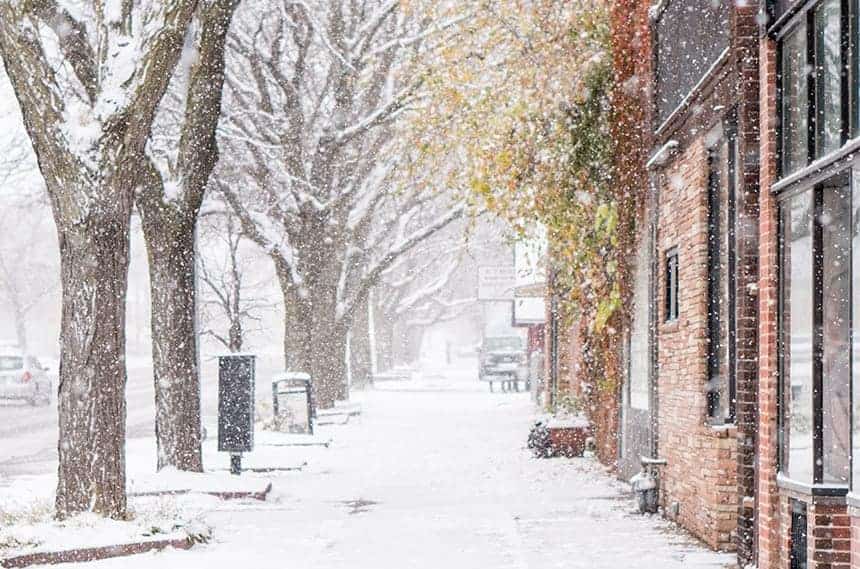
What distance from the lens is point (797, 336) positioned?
917 cm

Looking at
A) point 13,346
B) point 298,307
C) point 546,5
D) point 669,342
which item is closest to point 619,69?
point 546,5

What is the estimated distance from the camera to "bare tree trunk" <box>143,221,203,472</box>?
54.3 ft

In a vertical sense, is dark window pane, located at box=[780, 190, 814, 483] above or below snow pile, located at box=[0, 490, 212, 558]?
above

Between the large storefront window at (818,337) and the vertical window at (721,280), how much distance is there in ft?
8.30

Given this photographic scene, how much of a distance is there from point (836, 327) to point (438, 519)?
20.6 feet

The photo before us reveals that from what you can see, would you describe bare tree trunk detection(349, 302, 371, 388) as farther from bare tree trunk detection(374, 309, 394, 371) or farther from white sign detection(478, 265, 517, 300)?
bare tree trunk detection(374, 309, 394, 371)

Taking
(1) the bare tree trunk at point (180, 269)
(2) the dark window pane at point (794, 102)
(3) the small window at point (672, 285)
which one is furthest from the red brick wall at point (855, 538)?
(1) the bare tree trunk at point (180, 269)

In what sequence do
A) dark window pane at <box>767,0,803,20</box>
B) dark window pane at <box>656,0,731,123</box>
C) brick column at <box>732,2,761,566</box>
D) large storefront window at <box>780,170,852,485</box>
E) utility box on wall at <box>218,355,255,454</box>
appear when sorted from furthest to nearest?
utility box on wall at <box>218,355,255,454</box> → dark window pane at <box>656,0,731,123</box> → brick column at <box>732,2,761,566</box> → dark window pane at <box>767,0,803,20</box> → large storefront window at <box>780,170,852,485</box>

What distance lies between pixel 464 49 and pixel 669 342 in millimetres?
6701

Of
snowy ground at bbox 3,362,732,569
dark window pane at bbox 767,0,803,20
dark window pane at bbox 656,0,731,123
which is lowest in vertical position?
snowy ground at bbox 3,362,732,569

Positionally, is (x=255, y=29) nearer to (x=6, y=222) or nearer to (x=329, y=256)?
(x=329, y=256)

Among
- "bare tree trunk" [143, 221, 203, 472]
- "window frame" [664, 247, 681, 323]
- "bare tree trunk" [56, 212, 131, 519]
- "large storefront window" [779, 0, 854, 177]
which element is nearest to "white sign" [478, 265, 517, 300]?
"bare tree trunk" [143, 221, 203, 472]

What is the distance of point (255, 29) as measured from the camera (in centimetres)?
2911

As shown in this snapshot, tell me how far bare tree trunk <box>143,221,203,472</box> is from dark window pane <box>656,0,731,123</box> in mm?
6013
